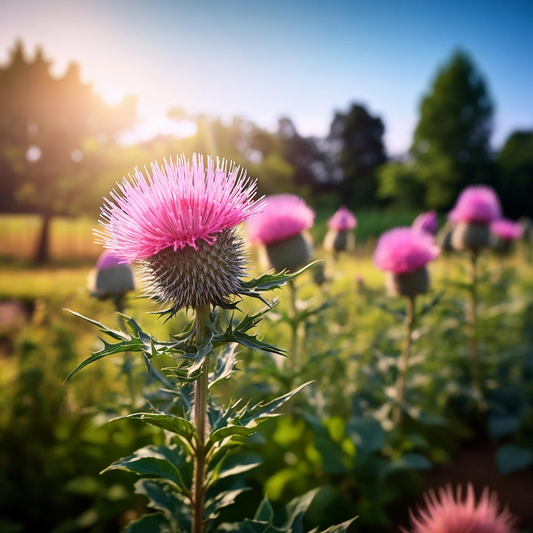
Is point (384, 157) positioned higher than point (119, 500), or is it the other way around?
point (384, 157)

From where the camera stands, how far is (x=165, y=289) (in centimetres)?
129

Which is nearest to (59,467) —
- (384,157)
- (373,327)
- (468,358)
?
(373,327)

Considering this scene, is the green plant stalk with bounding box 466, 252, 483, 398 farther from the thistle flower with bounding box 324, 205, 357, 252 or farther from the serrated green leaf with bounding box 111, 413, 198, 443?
the serrated green leaf with bounding box 111, 413, 198, 443

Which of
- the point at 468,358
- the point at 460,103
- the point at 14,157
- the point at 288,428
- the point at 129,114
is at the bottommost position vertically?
the point at 288,428

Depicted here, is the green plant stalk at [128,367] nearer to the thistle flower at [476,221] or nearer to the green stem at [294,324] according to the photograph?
the green stem at [294,324]

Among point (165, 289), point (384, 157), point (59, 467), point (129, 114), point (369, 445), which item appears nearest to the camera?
point (165, 289)

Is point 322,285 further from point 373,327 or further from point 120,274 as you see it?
point 120,274

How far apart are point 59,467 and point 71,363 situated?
0.98 metres

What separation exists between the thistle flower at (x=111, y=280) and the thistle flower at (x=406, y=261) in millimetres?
1767

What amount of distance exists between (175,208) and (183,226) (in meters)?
0.06

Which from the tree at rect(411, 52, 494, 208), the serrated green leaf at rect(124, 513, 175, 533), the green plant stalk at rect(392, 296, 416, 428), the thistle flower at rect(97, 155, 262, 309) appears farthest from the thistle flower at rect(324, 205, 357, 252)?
the tree at rect(411, 52, 494, 208)

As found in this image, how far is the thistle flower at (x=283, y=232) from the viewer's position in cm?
276

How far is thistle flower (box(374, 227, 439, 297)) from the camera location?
111 inches

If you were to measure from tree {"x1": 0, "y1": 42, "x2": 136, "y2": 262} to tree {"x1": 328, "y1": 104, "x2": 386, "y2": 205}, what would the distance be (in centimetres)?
3069
